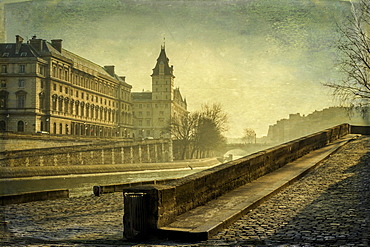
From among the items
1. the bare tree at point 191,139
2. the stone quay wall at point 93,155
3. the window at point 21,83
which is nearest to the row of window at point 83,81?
the window at point 21,83

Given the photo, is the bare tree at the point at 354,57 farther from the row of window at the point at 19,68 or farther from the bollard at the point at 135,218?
the row of window at the point at 19,68

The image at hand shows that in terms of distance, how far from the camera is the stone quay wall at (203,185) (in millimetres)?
4516

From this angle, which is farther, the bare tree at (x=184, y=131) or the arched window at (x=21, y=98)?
the bare tree at (x=184, y=131)

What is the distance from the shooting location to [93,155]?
95.5ft

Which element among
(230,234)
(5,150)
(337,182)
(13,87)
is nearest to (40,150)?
(5,150)

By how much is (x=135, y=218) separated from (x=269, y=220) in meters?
1.52

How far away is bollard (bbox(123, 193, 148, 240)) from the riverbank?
1882 centimetres

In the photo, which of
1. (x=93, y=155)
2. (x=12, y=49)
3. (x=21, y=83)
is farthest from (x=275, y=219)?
(x=93, y=155)

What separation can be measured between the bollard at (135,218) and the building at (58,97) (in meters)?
16.9

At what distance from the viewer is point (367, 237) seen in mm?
3807

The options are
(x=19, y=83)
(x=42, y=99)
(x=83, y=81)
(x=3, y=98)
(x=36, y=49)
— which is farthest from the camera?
(x=83, y=81)

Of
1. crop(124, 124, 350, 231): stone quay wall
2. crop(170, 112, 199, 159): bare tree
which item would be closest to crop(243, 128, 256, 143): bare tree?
crop(124, 124, 350, 231): stone quay wall

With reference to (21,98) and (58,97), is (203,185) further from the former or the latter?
(58,97)

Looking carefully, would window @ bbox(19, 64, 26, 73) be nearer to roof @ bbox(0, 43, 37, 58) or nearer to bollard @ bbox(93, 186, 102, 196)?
roof @ bbox(0, 43, 37, 58)
